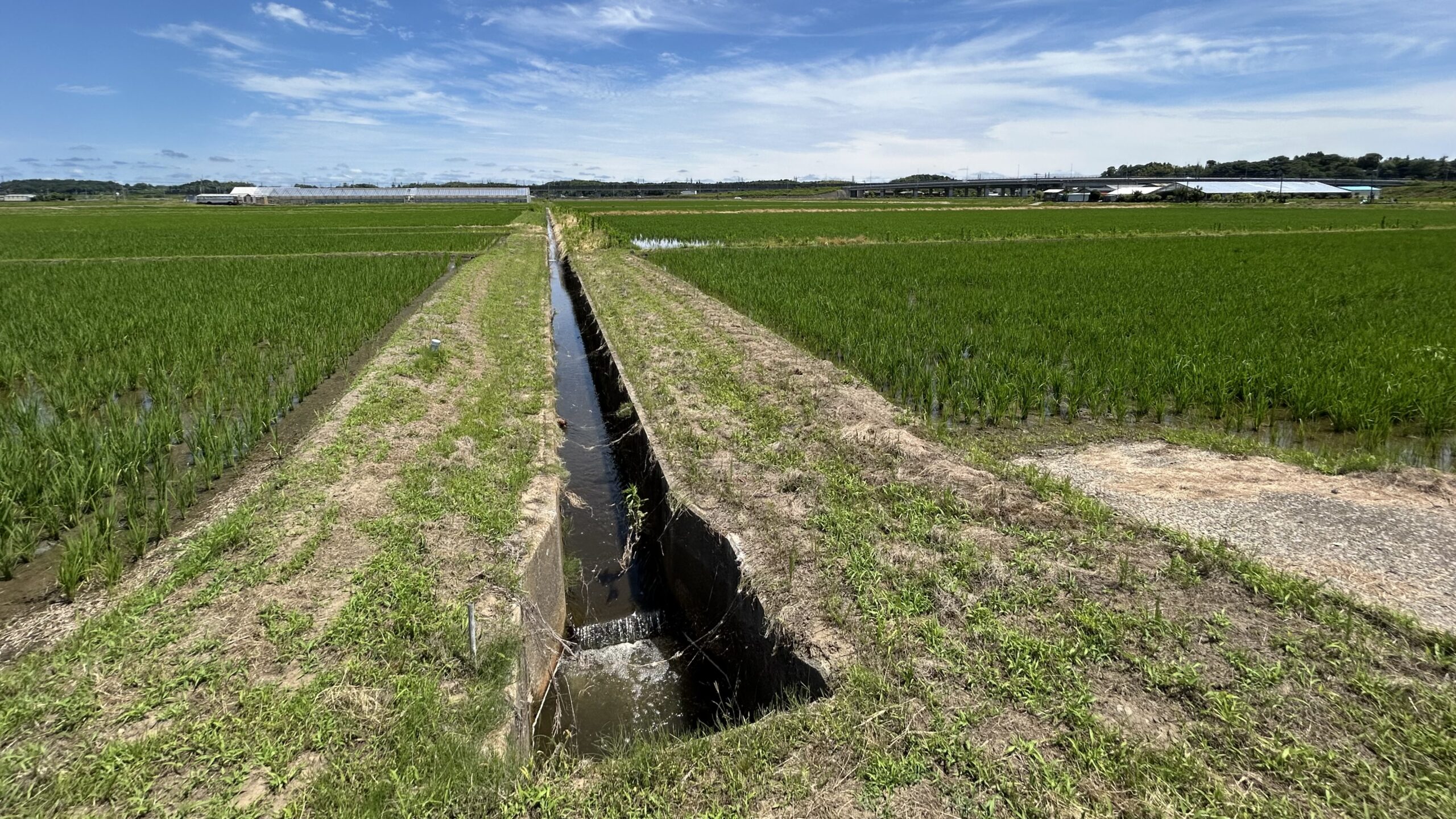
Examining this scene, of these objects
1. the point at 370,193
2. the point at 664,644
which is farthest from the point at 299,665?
the point at 370,193

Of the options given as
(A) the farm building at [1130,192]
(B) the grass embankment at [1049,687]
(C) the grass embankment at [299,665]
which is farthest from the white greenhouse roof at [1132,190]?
(C) the grass embankment at [299,665]

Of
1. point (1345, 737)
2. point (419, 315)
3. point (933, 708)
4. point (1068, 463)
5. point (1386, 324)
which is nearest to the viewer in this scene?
point (1345, 737)

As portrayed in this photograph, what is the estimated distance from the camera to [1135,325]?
9.60 metres

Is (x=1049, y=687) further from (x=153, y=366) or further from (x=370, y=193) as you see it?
(x=370, y=193)

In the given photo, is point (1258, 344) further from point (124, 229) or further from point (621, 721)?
point (124, 229)

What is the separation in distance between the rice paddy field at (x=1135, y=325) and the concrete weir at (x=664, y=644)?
3333 mm

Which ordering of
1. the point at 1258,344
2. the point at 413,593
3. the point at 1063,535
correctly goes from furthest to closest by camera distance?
1. the point at 1258,344
2. the point at 1063,535
3. the point at 413,593

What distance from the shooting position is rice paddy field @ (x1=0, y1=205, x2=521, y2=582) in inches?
171

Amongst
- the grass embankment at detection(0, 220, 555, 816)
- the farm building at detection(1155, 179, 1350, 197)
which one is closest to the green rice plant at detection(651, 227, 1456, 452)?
the grass embankment at detection(0, 220, 555, 816)

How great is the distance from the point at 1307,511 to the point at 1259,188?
98.5 metres

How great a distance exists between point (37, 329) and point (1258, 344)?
53.2 ft

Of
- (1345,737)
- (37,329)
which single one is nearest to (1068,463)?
(1345,737)

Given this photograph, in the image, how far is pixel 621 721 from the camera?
146 inches

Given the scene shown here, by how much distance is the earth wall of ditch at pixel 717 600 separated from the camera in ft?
11.3
